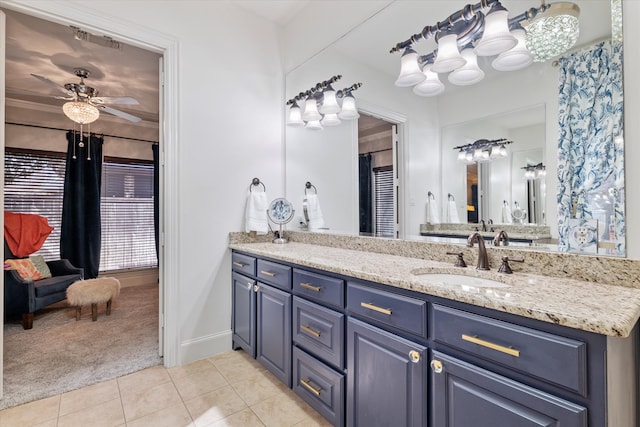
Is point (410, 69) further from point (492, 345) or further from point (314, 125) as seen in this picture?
point (492, 345)

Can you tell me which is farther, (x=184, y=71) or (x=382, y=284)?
(x=184, y=71)

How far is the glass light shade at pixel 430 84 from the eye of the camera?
1.82m

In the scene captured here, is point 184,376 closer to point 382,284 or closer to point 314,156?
point 382,284

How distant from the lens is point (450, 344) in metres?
1.07

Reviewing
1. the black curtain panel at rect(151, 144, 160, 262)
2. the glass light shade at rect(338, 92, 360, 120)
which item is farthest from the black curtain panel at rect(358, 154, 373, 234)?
the black curtain panel at rect(151, 144, 160, 262)

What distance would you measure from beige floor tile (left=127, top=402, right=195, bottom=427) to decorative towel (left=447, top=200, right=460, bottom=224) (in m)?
1.83

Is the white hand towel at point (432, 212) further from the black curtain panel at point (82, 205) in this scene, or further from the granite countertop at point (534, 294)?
the black curtain panel at point (82, 205)

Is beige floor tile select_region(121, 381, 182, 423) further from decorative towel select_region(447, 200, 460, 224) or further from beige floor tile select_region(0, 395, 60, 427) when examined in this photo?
decorative towel select_region(447, 200, 460, 224)

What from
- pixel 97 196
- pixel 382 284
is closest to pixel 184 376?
pixel 382 284

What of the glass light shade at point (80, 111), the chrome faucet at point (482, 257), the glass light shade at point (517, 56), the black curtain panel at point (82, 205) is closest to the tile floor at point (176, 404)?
the chrome faucet at point (482, 257)

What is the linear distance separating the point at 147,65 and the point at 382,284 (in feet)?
11.3

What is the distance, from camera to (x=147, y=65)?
331 cm

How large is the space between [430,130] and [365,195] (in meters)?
0.68

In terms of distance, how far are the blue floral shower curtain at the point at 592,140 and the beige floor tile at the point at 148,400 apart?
227cm
